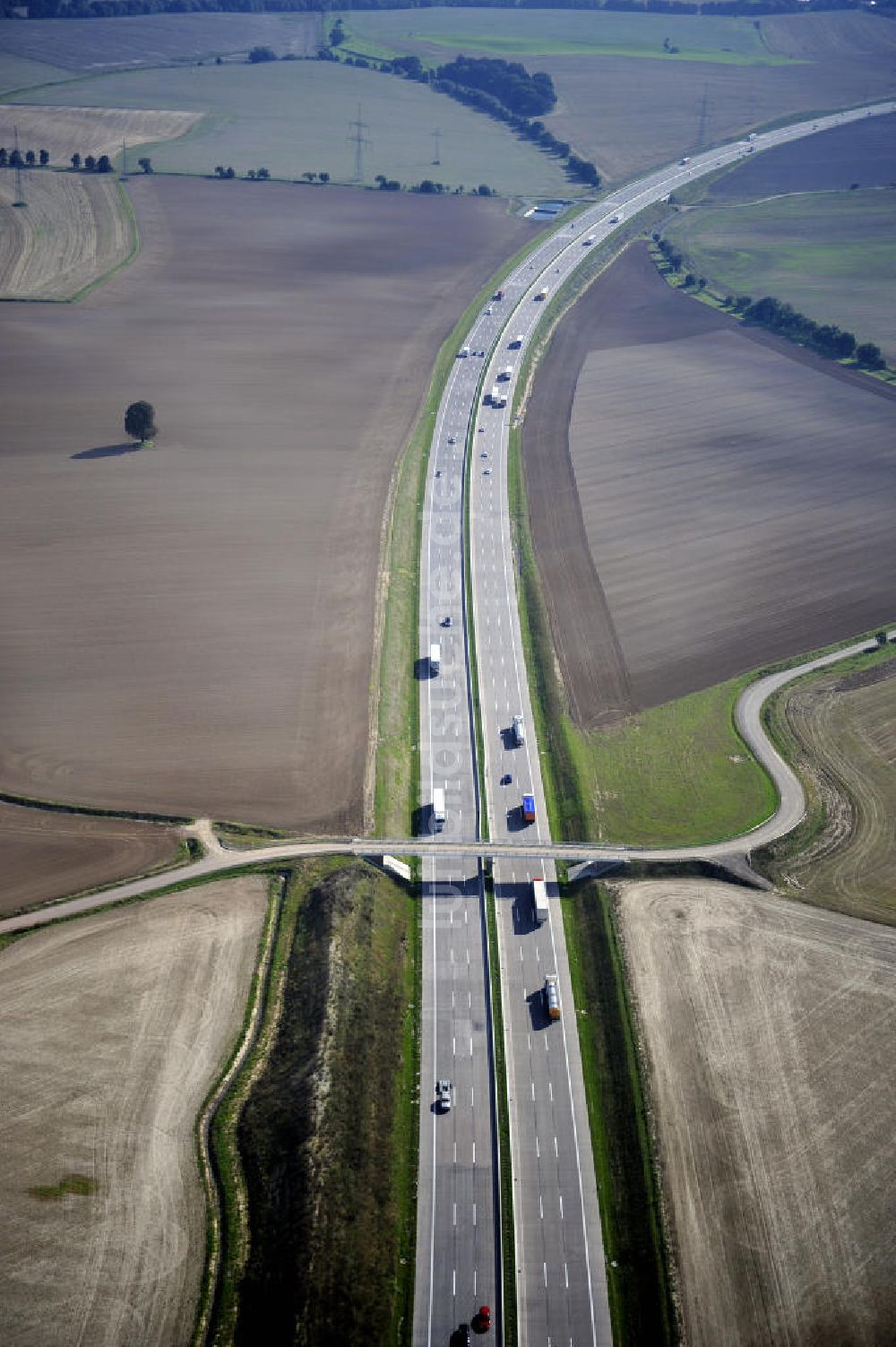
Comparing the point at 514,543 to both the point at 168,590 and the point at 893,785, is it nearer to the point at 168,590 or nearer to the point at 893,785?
the point at 168,590

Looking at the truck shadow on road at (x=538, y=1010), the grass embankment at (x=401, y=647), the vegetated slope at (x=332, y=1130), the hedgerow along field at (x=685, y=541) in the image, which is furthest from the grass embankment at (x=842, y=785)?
the vegetated slope at (x=332, y=1130)

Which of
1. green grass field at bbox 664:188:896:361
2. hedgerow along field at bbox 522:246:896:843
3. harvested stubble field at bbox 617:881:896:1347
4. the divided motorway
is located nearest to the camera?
harvested stubble field at bbox 617:881:896:1347

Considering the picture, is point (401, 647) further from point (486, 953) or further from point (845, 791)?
point (845, 791)

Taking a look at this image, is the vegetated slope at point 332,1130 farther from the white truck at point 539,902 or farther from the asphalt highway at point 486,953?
the white truck at point 539,902

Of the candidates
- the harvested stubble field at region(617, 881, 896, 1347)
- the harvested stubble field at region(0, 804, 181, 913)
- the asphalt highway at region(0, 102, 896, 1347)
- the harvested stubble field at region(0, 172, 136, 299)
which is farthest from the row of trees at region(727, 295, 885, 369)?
the harvested stubble field at region(0, 804, 181, 913)

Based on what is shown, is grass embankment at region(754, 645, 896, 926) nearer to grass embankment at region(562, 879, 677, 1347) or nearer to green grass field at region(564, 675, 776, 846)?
green grass field at region(564, 675, 776, 846)

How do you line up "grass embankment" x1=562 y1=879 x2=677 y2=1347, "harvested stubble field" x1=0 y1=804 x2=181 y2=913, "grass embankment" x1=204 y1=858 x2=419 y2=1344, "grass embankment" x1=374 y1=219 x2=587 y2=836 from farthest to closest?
"grass embankment" x1=374 y1=219 x2=587 y2=836, "harvested stubble field" x1=0 y1=804 x2=181 y2=913, "grass embankment" x1=562 y1=879 x2=677 y2=1347, "grass embankment" x1=204 y1=858 x2=419 y2=1344
